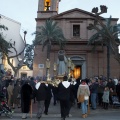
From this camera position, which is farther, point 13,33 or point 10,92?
point 13,33

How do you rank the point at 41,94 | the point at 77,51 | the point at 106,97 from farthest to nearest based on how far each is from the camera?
the point at 77,51 → the point at 106,97 → the point at 41,94

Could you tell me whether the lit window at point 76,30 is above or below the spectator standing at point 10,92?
above

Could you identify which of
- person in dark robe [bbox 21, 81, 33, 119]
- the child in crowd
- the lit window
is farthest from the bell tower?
person in dark robe [bbox 21, 81, 33, 119]

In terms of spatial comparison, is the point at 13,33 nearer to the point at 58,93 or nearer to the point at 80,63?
the point at 80,63

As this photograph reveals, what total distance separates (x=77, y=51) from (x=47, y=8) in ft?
28.3

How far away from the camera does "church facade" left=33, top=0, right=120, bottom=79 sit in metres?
34.8

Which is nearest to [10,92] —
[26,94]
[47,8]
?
[26,94]

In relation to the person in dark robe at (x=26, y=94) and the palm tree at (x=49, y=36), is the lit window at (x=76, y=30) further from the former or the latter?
the person in dark robe at (x=26, y=94)

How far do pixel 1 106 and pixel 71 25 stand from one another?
2768 centimetres

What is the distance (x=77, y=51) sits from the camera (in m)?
35.4

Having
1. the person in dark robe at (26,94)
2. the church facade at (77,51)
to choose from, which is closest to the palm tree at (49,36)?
the church facade at (77,51)

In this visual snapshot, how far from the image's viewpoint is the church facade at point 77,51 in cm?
3484

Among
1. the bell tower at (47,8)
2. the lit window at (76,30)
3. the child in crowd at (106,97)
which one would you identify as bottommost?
the child in crowd at (106,97)

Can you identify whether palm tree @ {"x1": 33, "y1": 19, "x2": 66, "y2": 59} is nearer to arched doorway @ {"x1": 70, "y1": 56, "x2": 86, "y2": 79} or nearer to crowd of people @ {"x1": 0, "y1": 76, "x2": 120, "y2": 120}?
arched doorway @ {"x1": 70, "y1": 56, "x2": 86, "y2": 79}
